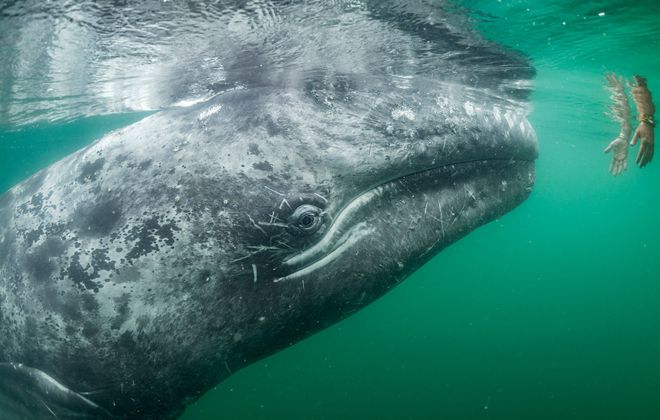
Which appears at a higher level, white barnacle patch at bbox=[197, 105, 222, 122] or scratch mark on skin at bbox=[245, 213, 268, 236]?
white barnacle patch at bbox=[197, 105, 222, 122]

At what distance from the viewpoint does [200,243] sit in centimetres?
330

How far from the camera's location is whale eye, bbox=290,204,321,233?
3.58m

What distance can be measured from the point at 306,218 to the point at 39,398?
2.59 meters

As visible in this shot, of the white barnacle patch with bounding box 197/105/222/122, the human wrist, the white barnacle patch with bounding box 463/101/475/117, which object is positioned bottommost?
the human wrist

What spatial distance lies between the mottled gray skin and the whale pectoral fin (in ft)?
0.05

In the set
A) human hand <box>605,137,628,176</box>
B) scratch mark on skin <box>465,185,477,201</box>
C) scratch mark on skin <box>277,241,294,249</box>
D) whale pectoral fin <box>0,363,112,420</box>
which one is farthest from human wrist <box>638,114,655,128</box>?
whale pectoral fin <box>0,363,112,420</box>

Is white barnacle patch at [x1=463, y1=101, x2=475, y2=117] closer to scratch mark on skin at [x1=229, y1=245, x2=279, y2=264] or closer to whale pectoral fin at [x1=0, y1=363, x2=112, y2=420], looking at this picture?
scratch mark on skin at [x1=229, y1=245, x2=279, y2=264]

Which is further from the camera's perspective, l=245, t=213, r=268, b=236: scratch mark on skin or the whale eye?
the whale eye

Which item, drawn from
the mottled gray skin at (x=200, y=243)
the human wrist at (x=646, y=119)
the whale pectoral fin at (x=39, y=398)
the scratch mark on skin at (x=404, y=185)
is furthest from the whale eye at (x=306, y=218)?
the human wrist at (x=646, y=119)

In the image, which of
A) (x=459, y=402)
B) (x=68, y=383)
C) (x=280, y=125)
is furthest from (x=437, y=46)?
(x=459, y=402)

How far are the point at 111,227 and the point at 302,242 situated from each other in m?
1.51

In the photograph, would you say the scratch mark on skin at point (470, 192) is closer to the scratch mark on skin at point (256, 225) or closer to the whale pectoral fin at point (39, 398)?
the scratch mark on skin at point (256, 225)

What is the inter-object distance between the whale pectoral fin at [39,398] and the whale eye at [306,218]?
2107 millimetres

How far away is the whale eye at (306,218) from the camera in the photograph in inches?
141
